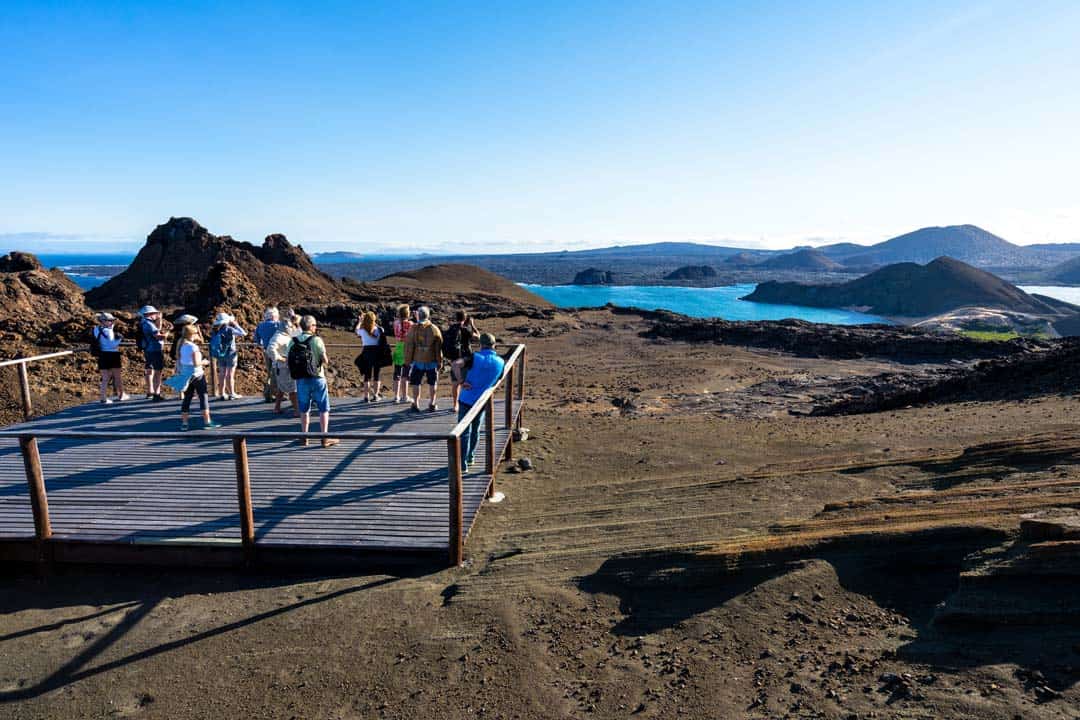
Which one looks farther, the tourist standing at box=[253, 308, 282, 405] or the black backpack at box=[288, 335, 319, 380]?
the tourist standing at box=[253, 308, 282, 405]

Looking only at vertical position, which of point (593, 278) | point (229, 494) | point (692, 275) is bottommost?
point (593, 278)

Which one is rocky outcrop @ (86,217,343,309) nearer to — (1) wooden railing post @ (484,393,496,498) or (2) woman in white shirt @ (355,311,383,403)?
(2) woman in white shirt @ (355,311,383,403)

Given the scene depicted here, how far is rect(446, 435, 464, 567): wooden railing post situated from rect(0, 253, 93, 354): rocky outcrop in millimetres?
15617

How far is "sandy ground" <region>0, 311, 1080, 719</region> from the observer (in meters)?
3.41

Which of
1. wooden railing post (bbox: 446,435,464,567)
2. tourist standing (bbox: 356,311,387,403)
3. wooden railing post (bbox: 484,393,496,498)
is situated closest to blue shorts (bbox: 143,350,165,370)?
tourist standing (bbox: 356,311,387,403)

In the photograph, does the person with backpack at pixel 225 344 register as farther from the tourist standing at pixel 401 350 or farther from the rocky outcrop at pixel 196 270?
the rocky outcrop at pixel 196 270

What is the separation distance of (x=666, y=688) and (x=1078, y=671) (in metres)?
2.02

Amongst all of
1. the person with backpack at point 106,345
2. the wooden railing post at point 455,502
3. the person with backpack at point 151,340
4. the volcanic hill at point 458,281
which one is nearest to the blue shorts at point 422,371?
the wooden railing post at point 455,502

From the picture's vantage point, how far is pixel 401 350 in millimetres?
9336

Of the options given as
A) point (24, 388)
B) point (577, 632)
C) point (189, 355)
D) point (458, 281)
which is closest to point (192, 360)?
point (189, 355)

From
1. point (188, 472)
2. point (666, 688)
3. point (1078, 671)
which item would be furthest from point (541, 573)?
point (188, 472)

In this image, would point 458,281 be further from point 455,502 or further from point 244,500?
point 455,502

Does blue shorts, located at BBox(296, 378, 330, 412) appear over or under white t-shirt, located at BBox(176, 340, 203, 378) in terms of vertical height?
under

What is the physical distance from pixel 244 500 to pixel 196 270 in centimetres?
5311
